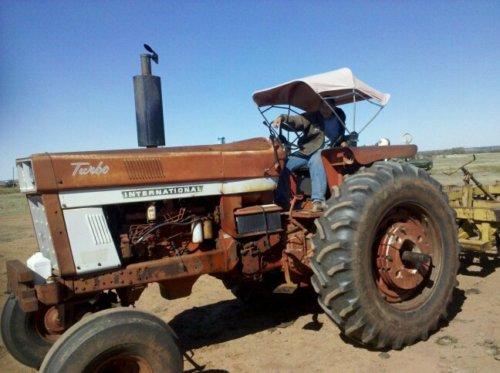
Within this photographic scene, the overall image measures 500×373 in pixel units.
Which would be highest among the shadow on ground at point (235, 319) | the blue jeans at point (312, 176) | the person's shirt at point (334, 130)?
the person's shirt at point (334, 130)

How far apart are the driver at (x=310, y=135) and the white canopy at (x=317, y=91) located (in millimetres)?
247

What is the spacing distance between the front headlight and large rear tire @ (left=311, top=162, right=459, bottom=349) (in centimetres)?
236

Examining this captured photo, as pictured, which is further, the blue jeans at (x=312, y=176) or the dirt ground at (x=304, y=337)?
the blue jeans at (x=312, y=176)

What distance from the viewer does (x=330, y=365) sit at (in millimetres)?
3672

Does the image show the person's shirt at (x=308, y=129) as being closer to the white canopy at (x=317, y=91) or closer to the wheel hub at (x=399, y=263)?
the white canopy at (x=317, y=91)

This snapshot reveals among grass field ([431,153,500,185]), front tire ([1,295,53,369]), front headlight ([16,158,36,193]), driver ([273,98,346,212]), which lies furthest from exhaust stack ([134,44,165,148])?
grass field ([431,153,500,185])

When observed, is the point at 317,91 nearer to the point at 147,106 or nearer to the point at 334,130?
the point at 334,130

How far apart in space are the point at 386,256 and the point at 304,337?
116cm

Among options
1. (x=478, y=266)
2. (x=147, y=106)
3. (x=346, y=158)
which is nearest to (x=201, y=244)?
(x=346, y=158)

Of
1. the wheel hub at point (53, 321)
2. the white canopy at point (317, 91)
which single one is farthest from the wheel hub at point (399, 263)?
the wheel hub at point (53, 321)

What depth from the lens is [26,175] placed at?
11.3 feet

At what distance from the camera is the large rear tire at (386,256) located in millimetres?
3652

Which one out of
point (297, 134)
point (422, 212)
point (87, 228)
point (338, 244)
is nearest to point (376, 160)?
point (422, 212)

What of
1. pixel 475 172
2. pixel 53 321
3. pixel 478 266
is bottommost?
pixel 475 172
